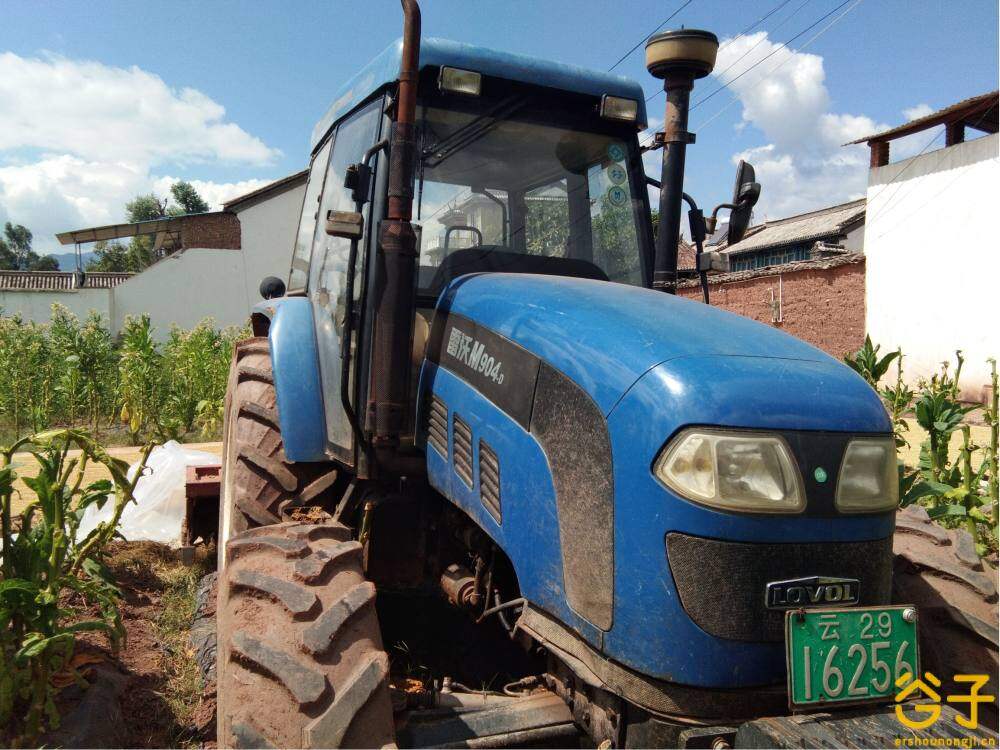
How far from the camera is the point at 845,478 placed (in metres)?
2.01

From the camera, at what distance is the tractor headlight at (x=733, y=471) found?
1.90 m

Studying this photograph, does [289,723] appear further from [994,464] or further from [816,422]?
[994,464]

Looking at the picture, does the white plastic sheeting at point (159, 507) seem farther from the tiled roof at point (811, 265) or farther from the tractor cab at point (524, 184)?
the tiled roof at point (811, 265)

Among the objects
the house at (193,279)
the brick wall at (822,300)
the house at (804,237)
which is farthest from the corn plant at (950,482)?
the house at (193,279)

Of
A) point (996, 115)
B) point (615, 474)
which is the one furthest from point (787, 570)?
point (996, 115)

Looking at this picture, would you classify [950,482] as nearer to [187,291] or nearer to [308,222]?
[308,222]

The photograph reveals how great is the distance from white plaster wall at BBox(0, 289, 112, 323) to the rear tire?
91.6 feet

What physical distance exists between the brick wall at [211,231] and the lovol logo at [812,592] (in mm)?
32619

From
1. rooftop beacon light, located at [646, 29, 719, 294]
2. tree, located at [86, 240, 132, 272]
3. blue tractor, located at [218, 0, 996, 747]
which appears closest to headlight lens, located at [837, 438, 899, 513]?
blue tractor, located at [218, 0, 996, 747]

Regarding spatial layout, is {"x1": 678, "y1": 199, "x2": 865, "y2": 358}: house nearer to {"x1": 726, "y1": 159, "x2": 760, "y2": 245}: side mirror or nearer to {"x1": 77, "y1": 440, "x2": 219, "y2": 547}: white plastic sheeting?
{"x1": 77, "y1": 440, "x2": 219, "y2": 547}: white plastic sheeting

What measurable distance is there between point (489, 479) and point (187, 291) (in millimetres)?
29715

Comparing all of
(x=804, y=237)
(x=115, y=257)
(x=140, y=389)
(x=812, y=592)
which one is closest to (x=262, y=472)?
(x=812, y=592)

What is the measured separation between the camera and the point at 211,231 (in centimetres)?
3238

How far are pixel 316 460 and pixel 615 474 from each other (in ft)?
5.41
